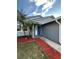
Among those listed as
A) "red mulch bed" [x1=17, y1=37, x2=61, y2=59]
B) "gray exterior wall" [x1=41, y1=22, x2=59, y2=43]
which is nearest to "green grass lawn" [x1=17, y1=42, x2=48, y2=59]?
"red mulch bed" [x1=17, y1=37, x2=61, y2=59]

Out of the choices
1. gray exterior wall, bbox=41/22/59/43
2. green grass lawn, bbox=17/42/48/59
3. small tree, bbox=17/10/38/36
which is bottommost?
green grass lawn, bbox=17/42/48/59

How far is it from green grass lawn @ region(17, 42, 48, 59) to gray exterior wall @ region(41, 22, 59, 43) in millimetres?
168

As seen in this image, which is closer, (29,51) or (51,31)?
(29,51)

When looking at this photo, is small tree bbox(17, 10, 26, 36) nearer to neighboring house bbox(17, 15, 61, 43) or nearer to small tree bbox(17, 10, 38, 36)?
small tree bbox(17, 10, 38, 36)

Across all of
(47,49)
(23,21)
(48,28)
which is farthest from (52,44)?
(23,21)

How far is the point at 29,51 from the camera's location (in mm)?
1737

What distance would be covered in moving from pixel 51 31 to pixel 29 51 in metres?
0.33

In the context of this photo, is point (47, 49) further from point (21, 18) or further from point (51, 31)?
point (21, 18)

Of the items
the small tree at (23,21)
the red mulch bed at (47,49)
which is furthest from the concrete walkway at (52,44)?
the small tree at (23,21)

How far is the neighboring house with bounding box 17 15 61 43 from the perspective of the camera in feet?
5.91

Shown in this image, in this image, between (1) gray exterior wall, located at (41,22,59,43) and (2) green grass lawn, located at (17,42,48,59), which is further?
(1) gray exterior wall, located at (41,22,59,43)
